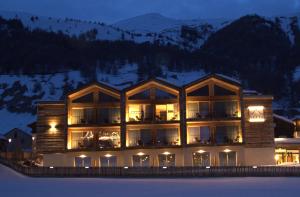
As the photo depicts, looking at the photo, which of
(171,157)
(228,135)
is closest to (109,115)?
(171,157)

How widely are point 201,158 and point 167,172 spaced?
29.7 ft

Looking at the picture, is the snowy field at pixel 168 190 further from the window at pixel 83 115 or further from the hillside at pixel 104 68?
the hillside at pixel 104 68

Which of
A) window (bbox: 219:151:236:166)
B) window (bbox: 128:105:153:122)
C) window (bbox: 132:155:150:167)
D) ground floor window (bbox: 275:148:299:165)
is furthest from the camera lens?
ground floor window (bbox: 275:148:299:165)

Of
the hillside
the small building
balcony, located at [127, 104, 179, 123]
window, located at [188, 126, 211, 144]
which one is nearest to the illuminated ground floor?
window, located at [188, 126, 211, 144]

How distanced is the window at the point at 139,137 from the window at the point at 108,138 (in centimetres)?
124

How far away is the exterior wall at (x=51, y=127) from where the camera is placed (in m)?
52.7

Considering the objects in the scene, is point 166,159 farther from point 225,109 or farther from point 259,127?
point 259,127

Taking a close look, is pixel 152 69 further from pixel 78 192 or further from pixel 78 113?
pixel 78 192

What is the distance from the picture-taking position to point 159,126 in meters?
52.5

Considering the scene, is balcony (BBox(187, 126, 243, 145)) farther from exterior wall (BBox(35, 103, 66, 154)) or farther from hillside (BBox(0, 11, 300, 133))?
hillside (BBox(0, 11, 300, 133))

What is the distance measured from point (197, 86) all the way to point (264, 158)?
969 centimetres

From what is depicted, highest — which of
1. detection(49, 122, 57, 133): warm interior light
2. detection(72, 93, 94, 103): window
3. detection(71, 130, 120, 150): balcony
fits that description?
detection(72, 93, 94, 103): window

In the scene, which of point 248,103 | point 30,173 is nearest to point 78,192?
point 30,173

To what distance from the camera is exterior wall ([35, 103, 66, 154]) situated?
173ft
